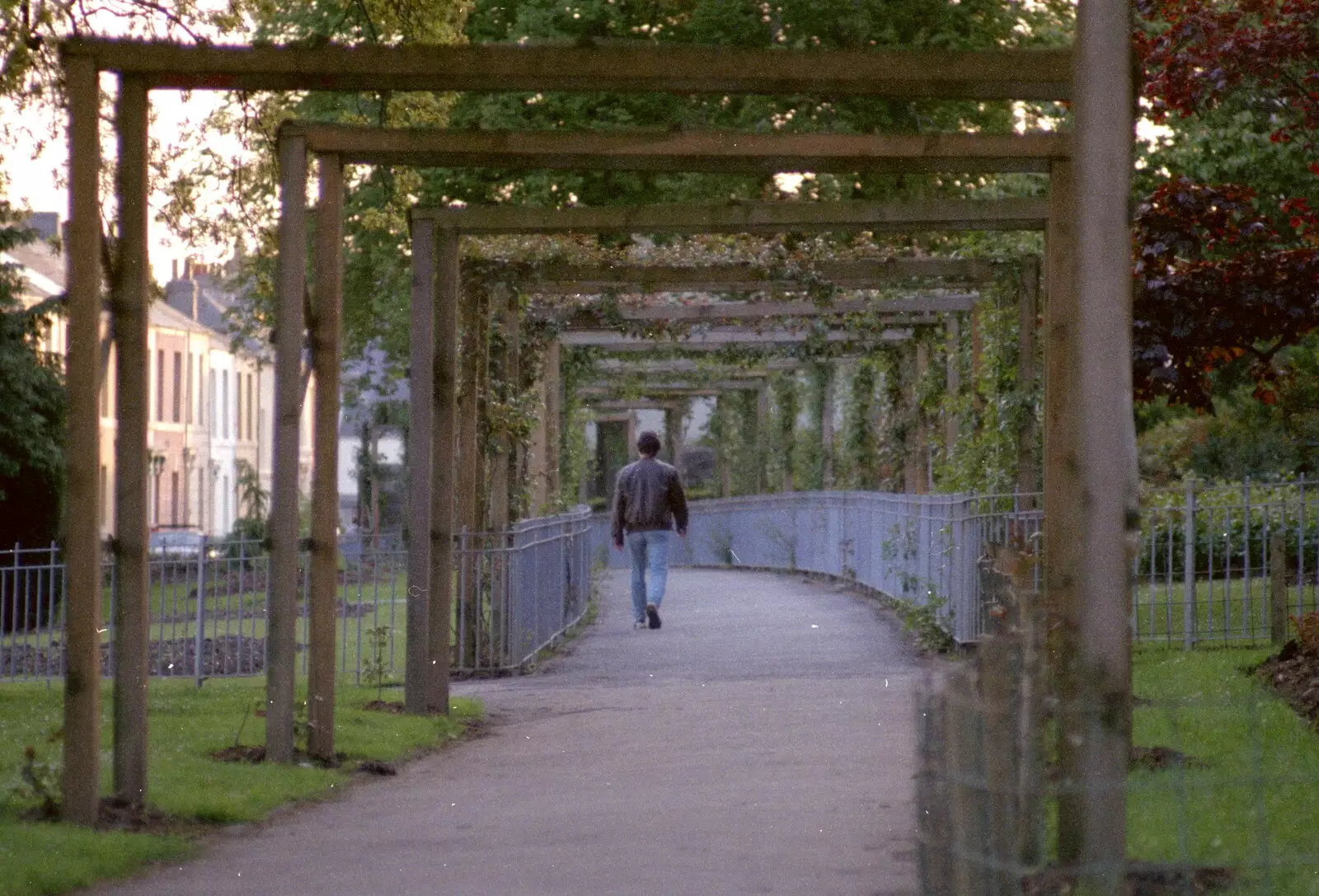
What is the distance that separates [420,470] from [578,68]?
4664 mm

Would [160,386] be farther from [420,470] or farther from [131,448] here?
[131,448]

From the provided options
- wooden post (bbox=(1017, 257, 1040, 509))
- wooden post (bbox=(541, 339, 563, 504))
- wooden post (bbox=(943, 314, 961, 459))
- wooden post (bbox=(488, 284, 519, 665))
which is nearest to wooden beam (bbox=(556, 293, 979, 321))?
wooden post (bbox=(943, 314, 961, 459))

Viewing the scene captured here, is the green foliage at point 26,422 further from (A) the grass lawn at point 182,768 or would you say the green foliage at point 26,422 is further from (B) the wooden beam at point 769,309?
(A) the grass lawn at point 182,768

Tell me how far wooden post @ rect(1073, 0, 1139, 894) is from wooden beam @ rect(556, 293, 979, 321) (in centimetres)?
1382

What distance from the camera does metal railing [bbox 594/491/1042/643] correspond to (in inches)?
621

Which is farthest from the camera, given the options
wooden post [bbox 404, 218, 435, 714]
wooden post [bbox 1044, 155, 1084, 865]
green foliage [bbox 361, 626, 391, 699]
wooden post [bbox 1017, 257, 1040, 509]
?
wooden post [bbox 1017, 257, 1040, 509]

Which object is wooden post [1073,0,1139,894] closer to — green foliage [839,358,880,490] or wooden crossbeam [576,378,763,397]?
green foliage [839,358,880,490]

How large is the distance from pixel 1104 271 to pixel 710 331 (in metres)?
18.3

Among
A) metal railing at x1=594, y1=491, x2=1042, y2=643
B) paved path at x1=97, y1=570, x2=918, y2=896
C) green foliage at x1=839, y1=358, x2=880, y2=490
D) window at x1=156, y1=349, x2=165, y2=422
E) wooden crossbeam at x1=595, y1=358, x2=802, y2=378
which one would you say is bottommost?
paved path at x1=97, y1=570, x2=918, y2=896

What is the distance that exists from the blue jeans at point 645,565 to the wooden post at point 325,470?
33.4 ft

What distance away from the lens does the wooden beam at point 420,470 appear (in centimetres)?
1241

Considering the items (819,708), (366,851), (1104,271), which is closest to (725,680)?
(819,708)

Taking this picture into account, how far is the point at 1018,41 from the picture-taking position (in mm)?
28906

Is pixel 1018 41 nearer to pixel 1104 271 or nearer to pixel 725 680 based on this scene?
pixel 725 680
